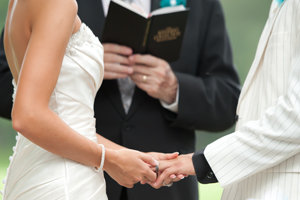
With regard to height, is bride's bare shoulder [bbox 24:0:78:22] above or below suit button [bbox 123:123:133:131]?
above

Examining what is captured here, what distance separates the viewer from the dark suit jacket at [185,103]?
2607 millimetres

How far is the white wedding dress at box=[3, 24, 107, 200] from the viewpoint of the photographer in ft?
5.82

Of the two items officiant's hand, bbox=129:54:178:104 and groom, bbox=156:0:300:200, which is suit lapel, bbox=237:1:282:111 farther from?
officiant's hand, bbox=129:54:178:104

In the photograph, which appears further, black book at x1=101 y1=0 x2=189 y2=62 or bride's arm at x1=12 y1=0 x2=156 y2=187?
black book at x1=101 y1=0 x2=189 y2=62

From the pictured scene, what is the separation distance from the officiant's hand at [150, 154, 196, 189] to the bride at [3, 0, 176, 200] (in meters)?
0.20

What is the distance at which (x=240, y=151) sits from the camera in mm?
1875

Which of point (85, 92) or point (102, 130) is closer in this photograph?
point (85, 92)

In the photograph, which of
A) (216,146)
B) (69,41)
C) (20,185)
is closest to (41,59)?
(69,41)

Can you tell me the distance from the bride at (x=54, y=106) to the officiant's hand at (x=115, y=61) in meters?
0.56

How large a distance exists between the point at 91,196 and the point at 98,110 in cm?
83

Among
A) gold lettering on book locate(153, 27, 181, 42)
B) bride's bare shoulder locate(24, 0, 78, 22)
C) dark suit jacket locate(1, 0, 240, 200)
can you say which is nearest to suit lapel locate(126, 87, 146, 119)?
dark suit jacket locate(1, 0, 240, 200)

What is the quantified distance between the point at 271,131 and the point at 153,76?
90 cm

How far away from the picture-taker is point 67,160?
1.81m

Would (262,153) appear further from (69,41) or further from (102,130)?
(102,130)
